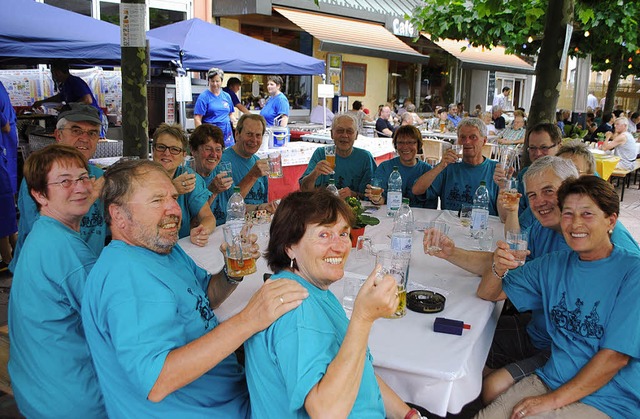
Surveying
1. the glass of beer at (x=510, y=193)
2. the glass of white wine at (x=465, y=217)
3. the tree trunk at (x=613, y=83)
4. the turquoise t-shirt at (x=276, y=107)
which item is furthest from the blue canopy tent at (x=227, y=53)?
the tree trunk at (x=613, y=83)

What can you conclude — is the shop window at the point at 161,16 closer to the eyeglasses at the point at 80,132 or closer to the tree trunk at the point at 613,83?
the eyeglasses at the point at 80,132

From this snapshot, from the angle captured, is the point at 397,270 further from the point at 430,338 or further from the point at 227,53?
the point at 227,53

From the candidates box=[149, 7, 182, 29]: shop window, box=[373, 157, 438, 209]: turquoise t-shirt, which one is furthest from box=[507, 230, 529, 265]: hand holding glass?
box=[149, 7, 182, 29]: shop window

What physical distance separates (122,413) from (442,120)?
12.0 meters

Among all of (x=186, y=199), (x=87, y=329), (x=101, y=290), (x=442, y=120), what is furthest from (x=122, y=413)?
(x=442, y=120)

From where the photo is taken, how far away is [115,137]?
26.0 feet

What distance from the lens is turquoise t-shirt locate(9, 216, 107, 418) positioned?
1.96 metres

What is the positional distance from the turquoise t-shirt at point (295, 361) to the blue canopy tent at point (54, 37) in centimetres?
459

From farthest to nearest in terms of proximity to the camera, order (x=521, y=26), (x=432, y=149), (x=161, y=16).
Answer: (x=161, y=16), (x=521, y=26), (x=432, y=149)

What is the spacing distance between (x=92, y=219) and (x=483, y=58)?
19104 millimetres

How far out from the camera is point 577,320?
7.38ft

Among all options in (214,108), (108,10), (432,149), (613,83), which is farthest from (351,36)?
(613,83)

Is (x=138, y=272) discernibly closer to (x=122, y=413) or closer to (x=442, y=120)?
(x=122, y=413)

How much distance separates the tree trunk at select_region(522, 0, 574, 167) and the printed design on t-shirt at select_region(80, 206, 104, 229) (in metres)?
4.17
